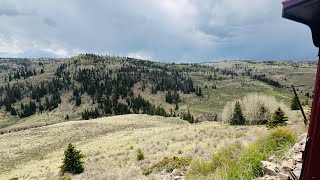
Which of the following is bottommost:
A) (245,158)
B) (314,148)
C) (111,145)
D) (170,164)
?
(111,145)

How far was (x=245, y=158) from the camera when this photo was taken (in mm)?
13602

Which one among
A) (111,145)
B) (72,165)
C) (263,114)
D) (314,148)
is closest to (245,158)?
(314,148)

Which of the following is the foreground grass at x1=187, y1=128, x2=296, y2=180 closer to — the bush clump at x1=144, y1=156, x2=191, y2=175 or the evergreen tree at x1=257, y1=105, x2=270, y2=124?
the bush clump at x1=144, y1=156, x2=191, y2=175

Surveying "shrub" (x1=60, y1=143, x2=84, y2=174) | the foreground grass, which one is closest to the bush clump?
the foreground grass

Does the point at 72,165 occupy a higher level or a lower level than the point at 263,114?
higher

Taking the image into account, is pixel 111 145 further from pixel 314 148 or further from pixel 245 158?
pixel 314 148

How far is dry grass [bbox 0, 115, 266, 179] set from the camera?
30553 mm

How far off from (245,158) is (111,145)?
141 feet

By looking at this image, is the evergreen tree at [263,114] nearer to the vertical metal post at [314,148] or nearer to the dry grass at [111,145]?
the dry grass at [111,145]

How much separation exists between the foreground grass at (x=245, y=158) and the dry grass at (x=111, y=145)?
18.0 ft

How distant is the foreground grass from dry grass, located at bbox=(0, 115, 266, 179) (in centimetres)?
549

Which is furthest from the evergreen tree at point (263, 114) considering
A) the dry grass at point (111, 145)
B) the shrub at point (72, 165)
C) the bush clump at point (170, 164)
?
the bush clump at point (170, 164)

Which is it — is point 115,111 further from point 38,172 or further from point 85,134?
point 38,172

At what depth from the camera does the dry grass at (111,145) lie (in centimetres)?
3055
